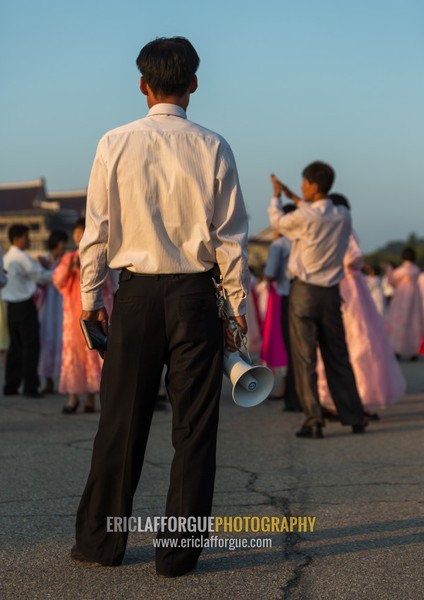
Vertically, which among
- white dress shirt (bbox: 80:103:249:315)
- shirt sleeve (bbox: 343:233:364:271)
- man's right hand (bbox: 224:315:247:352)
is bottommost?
shirt sleeve (bbox: 343:233:364:271)

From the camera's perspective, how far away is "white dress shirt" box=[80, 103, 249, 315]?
11.9 feet

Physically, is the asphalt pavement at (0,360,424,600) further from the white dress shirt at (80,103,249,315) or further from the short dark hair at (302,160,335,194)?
the short dark hair at (302,160,335,194)

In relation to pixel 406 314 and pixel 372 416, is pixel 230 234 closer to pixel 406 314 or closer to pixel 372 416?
pixel 372 416

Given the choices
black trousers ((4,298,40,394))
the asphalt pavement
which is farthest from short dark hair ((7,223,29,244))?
the asphalt pavement

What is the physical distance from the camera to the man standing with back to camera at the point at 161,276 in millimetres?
3617

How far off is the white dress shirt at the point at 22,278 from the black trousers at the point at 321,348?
4.25 metres

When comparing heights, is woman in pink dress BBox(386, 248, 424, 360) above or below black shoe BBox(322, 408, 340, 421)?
below

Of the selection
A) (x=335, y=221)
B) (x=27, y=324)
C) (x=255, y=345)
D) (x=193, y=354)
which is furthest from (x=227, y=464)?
(x=255, y=345)

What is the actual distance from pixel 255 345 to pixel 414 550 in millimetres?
13749

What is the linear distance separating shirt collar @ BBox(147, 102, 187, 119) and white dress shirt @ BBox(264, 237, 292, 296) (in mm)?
5852

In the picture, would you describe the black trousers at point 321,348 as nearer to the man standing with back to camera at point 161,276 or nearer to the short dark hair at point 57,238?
the man standing with back to camera at point 161,276

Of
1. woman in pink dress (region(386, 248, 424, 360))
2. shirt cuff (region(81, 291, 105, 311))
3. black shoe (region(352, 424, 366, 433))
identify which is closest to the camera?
shirt cuff (region(81, 291, 105, 311))

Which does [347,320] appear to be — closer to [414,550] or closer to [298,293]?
[298,293]

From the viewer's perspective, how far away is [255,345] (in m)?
17.7
